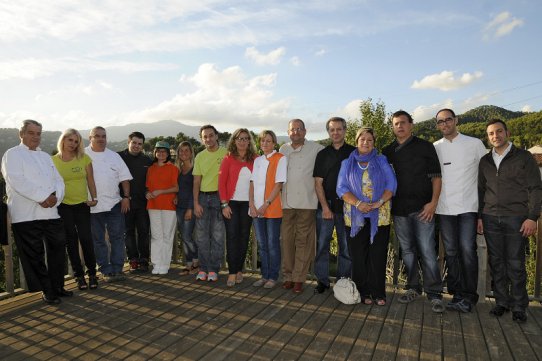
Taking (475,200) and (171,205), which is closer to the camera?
(475,200)

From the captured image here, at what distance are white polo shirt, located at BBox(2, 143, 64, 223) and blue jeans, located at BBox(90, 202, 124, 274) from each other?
82 centimetres

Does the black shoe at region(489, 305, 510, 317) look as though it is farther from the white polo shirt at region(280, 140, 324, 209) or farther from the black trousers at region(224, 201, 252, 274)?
the black trousers at region(224, 201, 252, 274)

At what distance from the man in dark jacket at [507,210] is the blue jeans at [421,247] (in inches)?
19.3

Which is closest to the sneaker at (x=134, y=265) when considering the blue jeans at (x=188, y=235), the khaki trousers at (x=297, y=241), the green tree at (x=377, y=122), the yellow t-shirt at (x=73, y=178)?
the blue jeans at (x=188, y=235)

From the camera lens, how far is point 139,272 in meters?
5.27

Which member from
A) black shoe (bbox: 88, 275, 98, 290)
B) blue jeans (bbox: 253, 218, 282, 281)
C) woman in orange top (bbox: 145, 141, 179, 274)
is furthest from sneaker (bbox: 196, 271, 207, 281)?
black shoe (bbox: 88, 275, 98, 290)

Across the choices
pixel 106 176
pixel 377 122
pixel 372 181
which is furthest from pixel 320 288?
pixel 377 122

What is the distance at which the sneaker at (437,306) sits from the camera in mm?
3781

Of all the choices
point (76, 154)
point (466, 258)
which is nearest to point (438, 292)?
point (466, 258)

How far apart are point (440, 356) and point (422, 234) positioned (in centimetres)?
130

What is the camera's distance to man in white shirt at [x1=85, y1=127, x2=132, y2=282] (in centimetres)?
476

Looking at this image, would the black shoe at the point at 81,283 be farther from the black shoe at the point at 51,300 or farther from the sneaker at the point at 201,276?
the sneaker at the point at 201,276

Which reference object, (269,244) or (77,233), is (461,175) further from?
(77,233)

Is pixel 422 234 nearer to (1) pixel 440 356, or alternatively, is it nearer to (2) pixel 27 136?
(1) pixel 440 356
